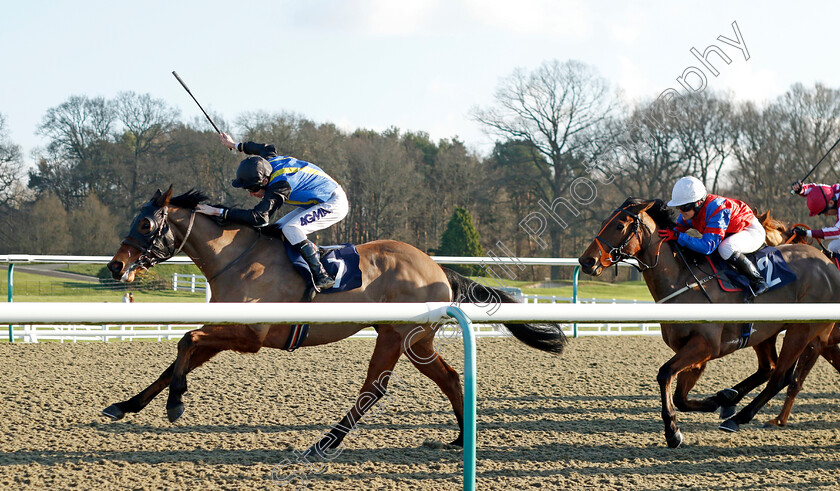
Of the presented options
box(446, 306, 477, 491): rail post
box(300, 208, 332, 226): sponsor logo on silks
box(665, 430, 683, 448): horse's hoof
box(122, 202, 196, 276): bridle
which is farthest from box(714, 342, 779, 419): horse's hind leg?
box(122, 202, 196, 276): bridle

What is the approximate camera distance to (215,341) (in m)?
3.62

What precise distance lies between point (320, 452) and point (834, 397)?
4.60 meters

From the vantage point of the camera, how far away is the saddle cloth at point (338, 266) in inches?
157

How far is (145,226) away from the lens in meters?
3.88

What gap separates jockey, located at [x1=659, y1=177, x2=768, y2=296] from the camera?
452 centimetres

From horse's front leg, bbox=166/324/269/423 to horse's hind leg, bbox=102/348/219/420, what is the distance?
0.12 feet

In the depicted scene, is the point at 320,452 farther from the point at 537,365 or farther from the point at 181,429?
the point at 537,365

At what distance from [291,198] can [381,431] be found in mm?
1526

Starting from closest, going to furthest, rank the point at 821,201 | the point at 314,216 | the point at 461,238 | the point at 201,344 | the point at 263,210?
the point at 201,344
the point at 263,210
the point at 314,216
the point at 821,201
the point at 461,238

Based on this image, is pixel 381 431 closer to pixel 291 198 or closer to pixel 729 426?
pixel 291 198

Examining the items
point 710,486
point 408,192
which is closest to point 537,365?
point 710,486

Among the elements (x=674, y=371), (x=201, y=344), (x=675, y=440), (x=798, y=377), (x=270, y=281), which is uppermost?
(x=270, y=281)

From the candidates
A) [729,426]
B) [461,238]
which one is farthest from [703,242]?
[461,238]

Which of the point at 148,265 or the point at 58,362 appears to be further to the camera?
the point at 58,362
